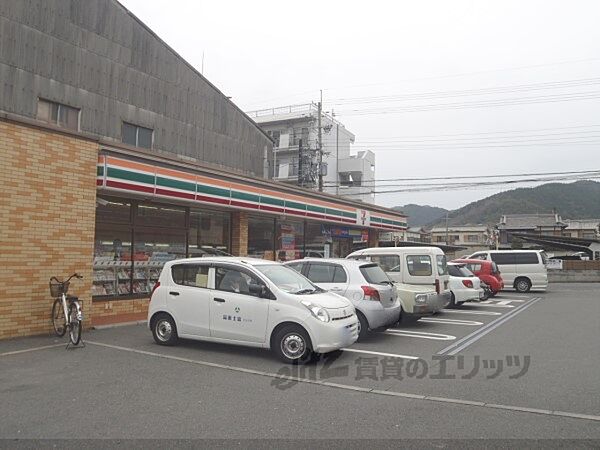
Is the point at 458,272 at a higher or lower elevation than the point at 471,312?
higher

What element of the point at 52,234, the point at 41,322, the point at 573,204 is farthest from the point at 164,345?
the point at 573,204

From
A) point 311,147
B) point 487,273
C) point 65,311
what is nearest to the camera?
point 65,311

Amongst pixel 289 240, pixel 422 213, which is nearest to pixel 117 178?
pixel 289 240

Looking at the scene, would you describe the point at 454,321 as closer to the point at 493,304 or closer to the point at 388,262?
the point at 388,262

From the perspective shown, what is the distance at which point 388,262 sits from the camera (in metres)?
13.6

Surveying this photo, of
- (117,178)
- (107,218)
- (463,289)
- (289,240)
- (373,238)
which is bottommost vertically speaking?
Result: (463,289)

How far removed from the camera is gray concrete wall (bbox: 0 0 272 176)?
16125 mm

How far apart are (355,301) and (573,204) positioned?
90.8 m

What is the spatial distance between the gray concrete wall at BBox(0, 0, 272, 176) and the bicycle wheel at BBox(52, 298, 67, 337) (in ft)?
31.1

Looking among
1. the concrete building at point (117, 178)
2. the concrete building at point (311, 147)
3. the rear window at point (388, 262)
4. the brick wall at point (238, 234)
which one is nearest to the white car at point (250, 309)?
the concrete building at point (117, 178)

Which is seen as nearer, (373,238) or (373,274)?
(373,274)

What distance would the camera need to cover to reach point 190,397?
5.93m

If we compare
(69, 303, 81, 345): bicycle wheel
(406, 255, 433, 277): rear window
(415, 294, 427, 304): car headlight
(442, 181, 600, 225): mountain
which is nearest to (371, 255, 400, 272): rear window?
(406, 255, 433, 277): rear window

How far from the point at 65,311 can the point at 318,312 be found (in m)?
4.78
